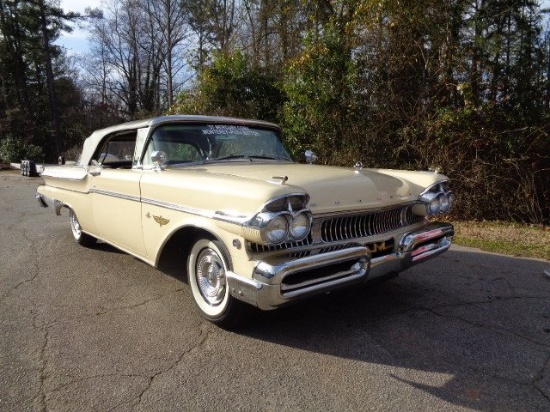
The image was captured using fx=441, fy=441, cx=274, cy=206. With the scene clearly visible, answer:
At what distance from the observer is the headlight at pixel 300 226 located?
110 inches

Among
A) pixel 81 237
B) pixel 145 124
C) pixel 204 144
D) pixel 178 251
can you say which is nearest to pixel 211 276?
pixel 178 251

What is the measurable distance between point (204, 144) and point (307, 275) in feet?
6.34

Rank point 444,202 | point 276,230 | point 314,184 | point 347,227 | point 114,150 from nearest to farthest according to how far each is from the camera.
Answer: point 276,230
point 314,184
point 347,227
point 444,202
point 114,150

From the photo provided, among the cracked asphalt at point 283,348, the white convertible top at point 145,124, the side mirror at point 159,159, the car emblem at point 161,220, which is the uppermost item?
the white convertible top at point 145,124

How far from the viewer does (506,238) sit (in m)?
6.56

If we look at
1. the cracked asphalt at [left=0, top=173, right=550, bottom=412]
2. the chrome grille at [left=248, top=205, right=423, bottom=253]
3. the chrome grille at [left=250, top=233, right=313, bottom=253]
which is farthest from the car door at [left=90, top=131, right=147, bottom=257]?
the chrome grille at [left=248, top=205, right=423, bottom=253]

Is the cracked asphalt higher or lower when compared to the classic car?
lower

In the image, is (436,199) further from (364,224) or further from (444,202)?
(364,224)

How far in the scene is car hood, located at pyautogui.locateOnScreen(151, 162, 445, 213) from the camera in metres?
2.96

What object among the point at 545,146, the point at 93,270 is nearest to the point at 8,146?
the point at 93,270

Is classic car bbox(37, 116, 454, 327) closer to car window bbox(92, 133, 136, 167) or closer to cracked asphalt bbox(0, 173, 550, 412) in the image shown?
car window bbox(92, 133, 136, 167)

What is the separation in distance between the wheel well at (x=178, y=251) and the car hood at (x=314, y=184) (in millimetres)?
444

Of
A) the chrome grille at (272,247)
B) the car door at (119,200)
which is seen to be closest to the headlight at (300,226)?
the chrome grille at (272,247)

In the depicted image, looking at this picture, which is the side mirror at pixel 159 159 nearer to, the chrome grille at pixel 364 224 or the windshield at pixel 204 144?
the windshield at pixel 204 144
